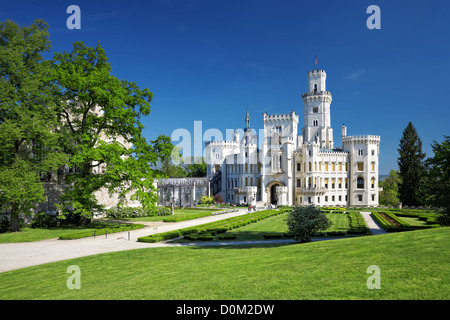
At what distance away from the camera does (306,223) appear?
22.4 meters

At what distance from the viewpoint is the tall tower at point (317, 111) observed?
8012 cm

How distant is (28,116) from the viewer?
2686 cm

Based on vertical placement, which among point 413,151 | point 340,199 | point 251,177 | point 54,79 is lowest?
point 340,199

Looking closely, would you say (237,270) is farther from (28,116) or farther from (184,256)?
(28,116)

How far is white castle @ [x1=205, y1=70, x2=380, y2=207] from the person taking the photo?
72.1 meters

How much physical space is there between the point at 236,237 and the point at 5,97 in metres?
22.5

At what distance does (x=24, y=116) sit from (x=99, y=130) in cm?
608

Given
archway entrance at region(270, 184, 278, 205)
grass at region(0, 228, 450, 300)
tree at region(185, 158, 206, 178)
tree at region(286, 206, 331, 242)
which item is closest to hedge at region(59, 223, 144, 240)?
grass at region(0, 228, 450, 300)

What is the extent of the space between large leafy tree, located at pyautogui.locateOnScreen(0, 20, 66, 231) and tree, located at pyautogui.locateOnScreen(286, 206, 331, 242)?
20.7 meters

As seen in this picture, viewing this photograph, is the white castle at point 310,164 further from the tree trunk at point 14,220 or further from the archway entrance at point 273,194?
the tree trunk at point 14,220

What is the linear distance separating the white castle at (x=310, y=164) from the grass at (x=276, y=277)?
2250 inches

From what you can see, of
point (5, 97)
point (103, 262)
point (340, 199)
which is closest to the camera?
point (103, 262)

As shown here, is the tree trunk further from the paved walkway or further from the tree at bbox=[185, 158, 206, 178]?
the tree at bbox=[185, 158, 206, 178]
